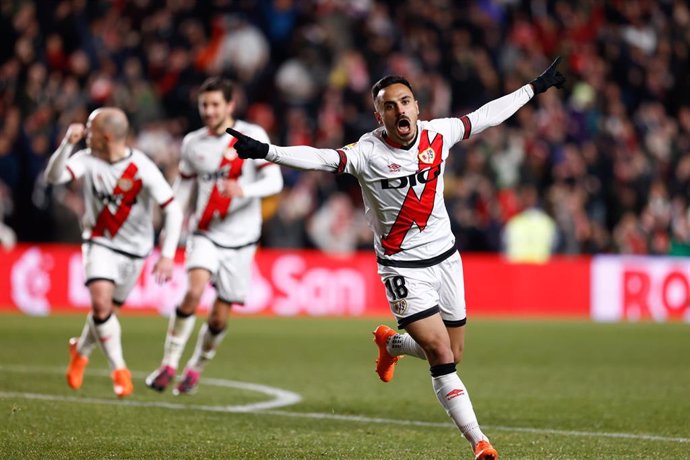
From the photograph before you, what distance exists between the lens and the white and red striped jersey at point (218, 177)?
1127cm

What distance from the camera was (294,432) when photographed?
859 centimetres

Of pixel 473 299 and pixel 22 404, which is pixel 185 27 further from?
pixel 22 404

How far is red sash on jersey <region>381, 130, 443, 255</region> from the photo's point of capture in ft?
25.0

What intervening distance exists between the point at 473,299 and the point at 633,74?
759 centimetres

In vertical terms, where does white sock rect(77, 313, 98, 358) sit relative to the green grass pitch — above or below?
above

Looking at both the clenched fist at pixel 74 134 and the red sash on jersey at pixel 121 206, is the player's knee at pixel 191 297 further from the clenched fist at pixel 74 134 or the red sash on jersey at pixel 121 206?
the clenched fist at pixel 74 134

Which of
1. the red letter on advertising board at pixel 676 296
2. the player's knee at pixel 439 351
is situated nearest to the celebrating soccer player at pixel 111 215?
the player's knee at pixel 439 351

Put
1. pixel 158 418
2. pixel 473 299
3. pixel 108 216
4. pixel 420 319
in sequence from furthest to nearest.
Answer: pixel 473 299, pixel 108 216, pixel 158 418, pixel 420 319

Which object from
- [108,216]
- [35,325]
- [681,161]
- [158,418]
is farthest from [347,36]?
[158,418]

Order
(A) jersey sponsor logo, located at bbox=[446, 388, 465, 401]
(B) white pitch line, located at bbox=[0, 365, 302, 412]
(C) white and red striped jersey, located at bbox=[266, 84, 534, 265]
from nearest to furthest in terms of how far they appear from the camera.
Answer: (A) jersey sponsor logo, located at bbox=[446, 388, 465, 401] < (C) white and red striped jersey, located at bbox=[266, 84, 534, 265] < (B) white pitch line, located at bbox=[0, 365, 302, 412]

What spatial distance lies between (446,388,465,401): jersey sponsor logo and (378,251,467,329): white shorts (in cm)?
48

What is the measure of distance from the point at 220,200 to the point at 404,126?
4116mm

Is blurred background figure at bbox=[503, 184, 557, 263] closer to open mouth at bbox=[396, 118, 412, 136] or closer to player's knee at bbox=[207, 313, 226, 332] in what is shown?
player's knee at bbox=[207, 313, 226, 332]

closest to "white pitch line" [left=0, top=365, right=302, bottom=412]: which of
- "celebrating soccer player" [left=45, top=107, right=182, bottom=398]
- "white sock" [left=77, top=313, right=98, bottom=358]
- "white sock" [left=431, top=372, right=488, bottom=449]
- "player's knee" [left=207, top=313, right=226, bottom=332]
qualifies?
"celebrating soccer player" [left=45, top=107, right=182, bottom=398]
